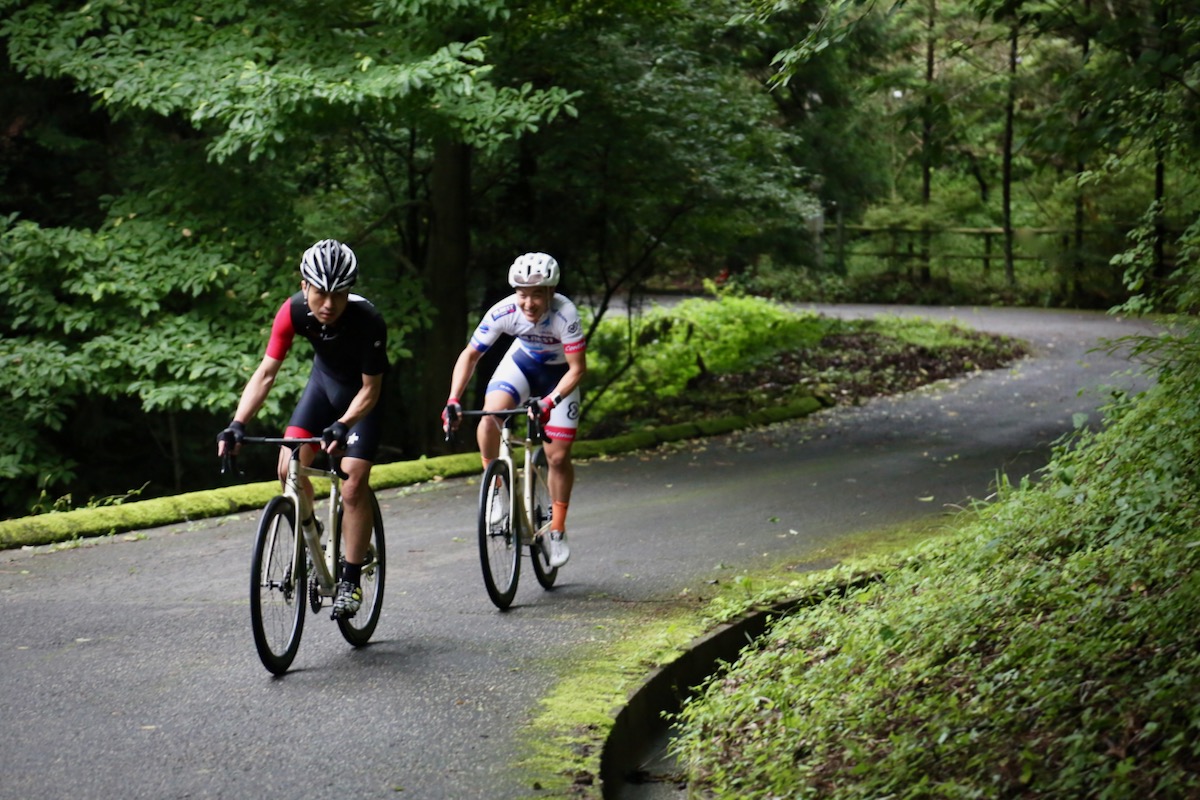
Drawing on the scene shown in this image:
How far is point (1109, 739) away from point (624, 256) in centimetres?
1498

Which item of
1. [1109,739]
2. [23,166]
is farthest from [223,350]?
[1109,739]

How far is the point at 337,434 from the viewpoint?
21.1 ft

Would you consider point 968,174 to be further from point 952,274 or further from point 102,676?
point 102,676

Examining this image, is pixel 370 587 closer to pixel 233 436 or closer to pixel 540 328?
pixel 233 436

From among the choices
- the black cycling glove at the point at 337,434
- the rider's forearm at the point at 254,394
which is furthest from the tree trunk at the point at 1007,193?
the black cycling glove at the point at 337,434

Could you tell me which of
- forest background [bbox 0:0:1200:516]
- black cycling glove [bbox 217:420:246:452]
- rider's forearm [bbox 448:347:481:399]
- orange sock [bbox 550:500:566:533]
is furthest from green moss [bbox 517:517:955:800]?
forest background [bbox 0:0:1200:516]

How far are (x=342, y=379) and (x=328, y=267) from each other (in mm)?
756

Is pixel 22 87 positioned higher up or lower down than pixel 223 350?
higher up

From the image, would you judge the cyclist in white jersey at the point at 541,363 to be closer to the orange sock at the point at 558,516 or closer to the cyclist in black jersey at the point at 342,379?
the orange sock at the point at 558,516

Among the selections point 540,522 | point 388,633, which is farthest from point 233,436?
point 540,522

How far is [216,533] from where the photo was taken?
1097 centimetres

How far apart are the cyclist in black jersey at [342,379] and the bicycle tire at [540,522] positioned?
167 centimetres

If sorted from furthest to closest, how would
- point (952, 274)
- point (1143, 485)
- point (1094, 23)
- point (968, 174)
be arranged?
point (968, 174), point (952, 274), point (1094, 23), point (1143, 485)

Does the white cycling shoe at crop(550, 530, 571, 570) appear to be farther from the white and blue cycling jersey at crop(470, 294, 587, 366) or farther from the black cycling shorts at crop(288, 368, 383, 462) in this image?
the black cycling shorts at crop(288, 368, 383, 462)
